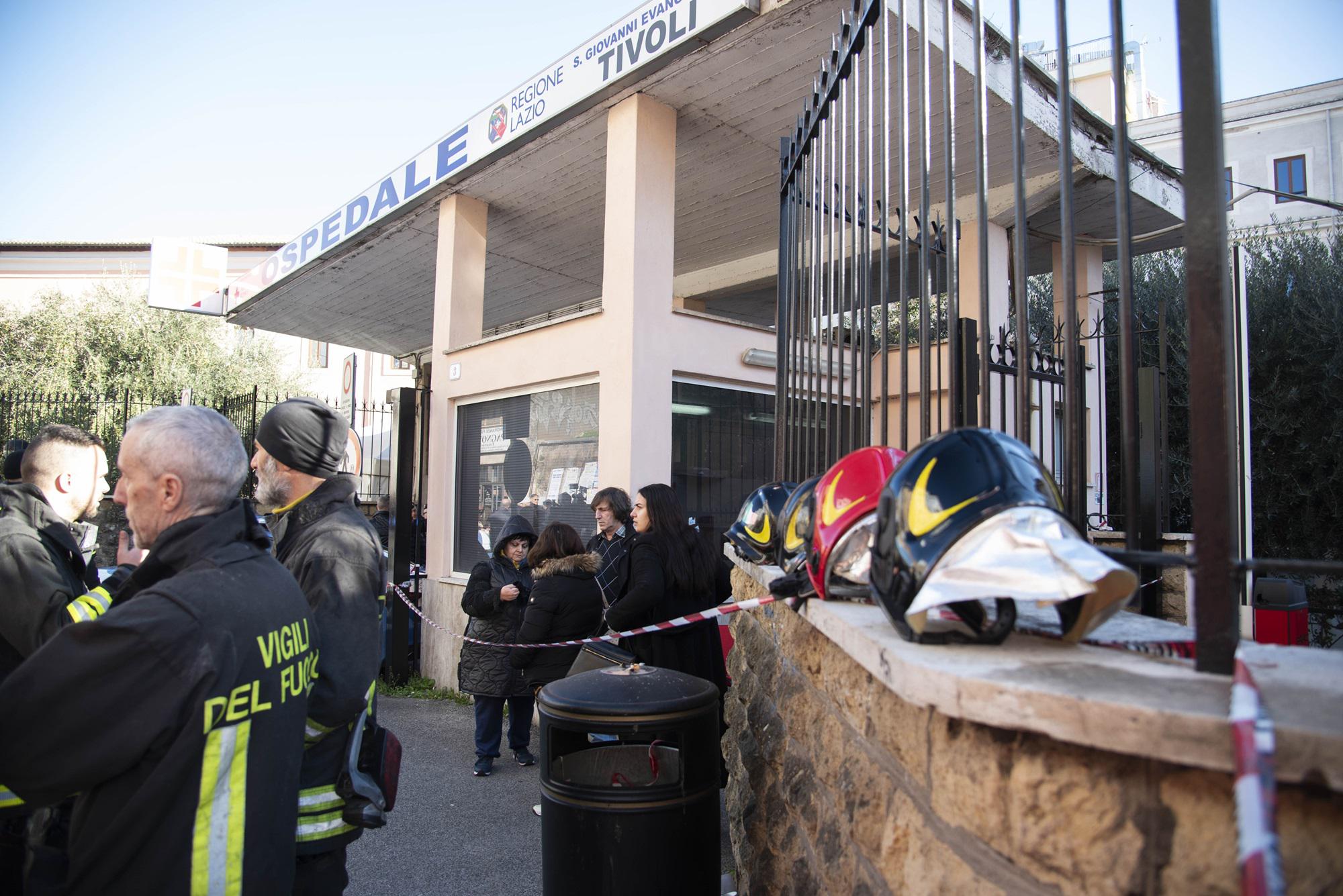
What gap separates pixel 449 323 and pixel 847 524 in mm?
7875

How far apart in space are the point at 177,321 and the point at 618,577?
19.2 meters

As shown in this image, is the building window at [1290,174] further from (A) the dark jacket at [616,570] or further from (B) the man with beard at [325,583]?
(B) the man with beard at [325,583]

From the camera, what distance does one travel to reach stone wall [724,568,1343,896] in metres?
0.95

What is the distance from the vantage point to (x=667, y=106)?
7.22 meters

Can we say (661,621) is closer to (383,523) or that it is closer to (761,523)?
(761,523)

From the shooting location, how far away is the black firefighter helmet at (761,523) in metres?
3.23

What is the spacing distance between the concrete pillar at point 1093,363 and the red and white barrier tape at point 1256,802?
8.24 meters

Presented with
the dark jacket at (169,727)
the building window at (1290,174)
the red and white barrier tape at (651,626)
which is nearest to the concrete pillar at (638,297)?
the red and white barrier tape at (651,626)

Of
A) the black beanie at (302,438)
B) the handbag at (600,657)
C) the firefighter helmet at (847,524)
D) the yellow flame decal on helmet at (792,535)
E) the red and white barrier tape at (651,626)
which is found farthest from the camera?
the handbag at (600,657)

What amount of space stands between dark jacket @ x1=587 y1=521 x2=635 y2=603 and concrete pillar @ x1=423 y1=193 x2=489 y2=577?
343 cm

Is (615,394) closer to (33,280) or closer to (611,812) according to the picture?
(611,812)

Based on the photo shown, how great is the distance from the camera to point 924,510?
4.82 ft

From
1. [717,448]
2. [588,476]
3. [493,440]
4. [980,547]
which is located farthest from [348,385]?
[980,547]

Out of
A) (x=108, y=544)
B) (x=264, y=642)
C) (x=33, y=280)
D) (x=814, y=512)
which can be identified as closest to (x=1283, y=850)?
(x=814, y=512)
